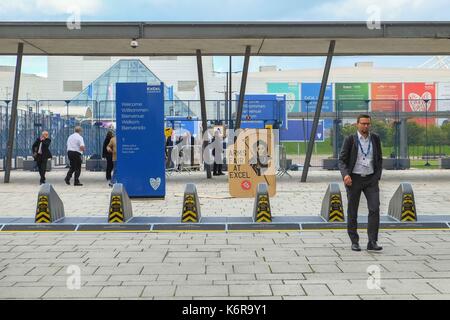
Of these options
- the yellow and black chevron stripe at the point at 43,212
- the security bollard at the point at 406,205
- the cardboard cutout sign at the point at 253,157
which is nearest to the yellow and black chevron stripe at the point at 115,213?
the yellow and black chevron stripe at the point at 43,212

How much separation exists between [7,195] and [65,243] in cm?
707

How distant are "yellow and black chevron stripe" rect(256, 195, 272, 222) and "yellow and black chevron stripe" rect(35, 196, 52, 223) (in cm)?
355

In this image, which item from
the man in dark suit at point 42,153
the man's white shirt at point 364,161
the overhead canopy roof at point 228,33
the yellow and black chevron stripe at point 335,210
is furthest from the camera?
the man in dark suit at point 42,153

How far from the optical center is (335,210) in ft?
32.8

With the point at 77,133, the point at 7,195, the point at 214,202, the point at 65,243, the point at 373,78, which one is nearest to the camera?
the point at 65,243

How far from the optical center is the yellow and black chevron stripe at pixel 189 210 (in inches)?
393

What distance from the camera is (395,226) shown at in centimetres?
962

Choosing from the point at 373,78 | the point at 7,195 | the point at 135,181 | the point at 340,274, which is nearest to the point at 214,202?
the point at 135,181

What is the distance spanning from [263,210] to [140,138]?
14.4ft

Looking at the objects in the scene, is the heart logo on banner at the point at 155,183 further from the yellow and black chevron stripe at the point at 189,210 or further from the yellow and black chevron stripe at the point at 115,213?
the yellow and black chevron stripe at the point at 189,210

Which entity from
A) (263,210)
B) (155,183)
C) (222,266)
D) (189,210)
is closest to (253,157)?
(155,183)

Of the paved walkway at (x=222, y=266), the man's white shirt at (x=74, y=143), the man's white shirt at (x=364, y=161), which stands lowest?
the paved walkway at (x=222, y=266)

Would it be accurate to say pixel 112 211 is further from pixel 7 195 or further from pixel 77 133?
pixel 77 133

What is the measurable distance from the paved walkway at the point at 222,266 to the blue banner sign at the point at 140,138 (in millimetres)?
4276
